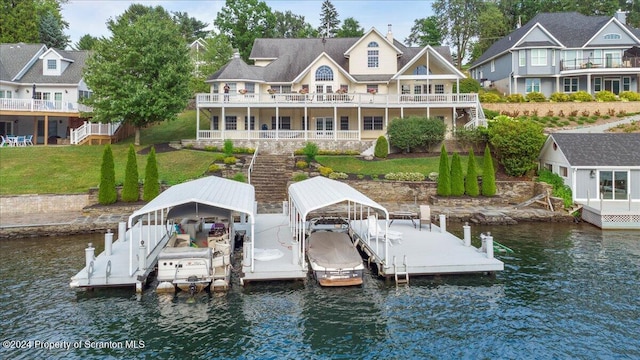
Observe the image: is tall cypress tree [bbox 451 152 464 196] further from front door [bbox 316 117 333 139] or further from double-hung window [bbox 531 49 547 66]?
double-hung window [bbox 531 49 547 66]

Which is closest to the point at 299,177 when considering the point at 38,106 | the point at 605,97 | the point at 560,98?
the point at 38,106

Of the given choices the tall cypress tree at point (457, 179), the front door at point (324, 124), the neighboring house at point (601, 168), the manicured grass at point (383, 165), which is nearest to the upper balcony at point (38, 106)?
the front door at point (324, 124)

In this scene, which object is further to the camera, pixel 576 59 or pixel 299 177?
pixel 576 59

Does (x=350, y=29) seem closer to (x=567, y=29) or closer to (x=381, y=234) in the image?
(x=567, y=29)

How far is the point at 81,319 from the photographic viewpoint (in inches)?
446

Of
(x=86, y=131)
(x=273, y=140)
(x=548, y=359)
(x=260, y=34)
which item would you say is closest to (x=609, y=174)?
(x=548, y=359)

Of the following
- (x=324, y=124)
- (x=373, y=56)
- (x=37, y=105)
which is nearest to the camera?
(x=37, y=105)

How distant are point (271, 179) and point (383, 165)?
7.81 metres

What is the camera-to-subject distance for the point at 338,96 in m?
35.4

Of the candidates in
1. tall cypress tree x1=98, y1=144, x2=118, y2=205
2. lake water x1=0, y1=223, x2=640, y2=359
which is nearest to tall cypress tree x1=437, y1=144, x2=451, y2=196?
lake water x1=0, y1=223, x2=640, y2=359

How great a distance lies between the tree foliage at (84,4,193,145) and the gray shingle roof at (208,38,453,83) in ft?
14.3

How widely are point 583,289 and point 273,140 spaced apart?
25185 mm

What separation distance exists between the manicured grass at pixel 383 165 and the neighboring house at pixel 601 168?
5.29 meters

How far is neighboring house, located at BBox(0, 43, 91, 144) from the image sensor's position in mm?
36750
